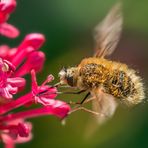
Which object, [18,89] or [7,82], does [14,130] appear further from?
[7,82]

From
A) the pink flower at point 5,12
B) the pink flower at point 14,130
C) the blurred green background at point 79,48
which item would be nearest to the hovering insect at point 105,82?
the pink flower at point 14,130

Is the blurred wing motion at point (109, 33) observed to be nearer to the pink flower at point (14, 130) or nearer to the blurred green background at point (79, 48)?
the pink flower at point (14, 130)

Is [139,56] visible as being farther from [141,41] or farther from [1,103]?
[1,103]

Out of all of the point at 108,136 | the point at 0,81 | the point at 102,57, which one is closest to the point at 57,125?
the point at 108,136

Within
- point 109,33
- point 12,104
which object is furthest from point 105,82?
point 12,104

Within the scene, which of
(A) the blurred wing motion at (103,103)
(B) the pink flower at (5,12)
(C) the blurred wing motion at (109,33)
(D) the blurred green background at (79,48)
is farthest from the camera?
(D) the blurred green background at (79,48)

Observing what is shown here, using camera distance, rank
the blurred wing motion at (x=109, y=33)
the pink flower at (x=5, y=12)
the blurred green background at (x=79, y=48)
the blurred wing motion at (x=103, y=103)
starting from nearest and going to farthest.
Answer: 1. the blurred wing motion at (x=103, y=103)
2. the pink flower at (x=5, y=12)
3. the blurred wing motion at (x=109, y=33)
4. the blurred green background at (x=79, y=48)

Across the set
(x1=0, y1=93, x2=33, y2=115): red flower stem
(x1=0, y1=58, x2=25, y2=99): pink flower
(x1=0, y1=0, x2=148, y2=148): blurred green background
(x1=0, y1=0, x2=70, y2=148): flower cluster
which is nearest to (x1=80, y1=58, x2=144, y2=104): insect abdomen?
(x1=0, y1=0, x2=70, y2=148): flower cluster
